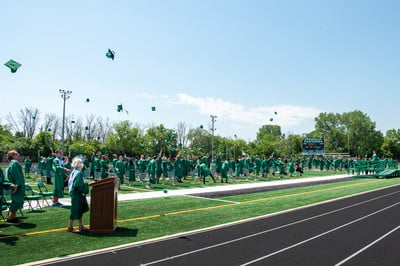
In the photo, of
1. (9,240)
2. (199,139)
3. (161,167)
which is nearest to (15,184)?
(9,240)

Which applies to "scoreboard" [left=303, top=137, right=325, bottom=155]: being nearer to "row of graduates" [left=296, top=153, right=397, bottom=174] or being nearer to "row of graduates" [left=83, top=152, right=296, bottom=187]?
"row of graduates" [left=296, top=153, right=397, bottom=174]

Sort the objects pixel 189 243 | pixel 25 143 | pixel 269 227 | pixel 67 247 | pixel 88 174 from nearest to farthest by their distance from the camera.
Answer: pixel 67 247 → pixel 189 243 → pixel 269 227 → pixel 88 174 → pixel 25 143

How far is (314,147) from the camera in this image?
5009cm

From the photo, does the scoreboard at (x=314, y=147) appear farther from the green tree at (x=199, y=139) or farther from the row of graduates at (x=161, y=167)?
the green tree at (x=199, y=139)

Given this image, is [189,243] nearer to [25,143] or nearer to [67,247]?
[67,247]

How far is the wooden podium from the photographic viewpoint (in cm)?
755

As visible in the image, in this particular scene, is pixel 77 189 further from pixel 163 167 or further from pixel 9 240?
pixel 163 167

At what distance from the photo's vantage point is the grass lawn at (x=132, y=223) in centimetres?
633

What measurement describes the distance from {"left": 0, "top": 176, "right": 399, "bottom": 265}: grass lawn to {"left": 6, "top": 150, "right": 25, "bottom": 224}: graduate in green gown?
0.90 ft

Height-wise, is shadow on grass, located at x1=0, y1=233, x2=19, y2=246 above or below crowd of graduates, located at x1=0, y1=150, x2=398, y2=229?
below

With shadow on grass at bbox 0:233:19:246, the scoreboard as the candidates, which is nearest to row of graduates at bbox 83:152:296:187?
shadow on grass at bbox 0:233:19:246

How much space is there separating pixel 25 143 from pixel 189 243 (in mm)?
54370

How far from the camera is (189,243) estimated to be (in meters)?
7.00

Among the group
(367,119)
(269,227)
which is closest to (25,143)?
(269,227)
